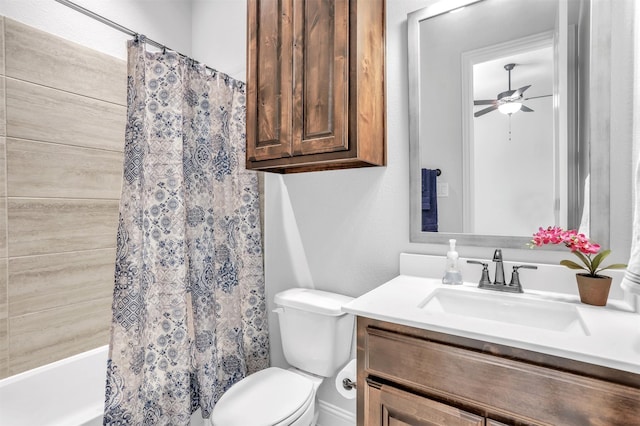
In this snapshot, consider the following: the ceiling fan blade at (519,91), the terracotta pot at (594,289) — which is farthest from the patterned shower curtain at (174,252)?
the terracotta pot at (594,289)

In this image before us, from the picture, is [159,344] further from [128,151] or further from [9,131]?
[9,131]

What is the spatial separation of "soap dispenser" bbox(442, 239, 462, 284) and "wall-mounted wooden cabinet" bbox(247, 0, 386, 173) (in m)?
0.50

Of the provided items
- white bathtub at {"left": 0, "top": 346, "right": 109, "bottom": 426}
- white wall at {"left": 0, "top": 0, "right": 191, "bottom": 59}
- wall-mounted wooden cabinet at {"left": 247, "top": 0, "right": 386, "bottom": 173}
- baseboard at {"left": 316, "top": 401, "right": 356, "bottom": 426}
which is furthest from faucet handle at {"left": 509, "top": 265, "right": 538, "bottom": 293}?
white wall at {"left": 0, "top": 0, "right": 191, "bottom": 59}

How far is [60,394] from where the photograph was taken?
65.9 inches

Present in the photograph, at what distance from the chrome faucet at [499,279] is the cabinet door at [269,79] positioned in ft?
3.02

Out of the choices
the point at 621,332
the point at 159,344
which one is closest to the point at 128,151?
the point at 159,344

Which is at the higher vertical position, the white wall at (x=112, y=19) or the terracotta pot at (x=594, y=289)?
the white wall at (x=112, y=19)

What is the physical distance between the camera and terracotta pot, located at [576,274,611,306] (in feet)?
3.17

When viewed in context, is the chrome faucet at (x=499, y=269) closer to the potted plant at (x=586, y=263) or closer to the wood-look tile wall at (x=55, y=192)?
the potted plant at (x=586, y=263)

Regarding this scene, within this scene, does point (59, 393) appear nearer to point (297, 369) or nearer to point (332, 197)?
point (297, 369)

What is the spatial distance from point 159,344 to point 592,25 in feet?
6.78

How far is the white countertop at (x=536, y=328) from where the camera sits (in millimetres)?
672

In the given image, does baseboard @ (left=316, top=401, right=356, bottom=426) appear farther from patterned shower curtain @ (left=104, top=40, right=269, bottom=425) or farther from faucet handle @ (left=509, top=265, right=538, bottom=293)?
faucet handle @ (left=509, top=265, right=538, bottom=293)

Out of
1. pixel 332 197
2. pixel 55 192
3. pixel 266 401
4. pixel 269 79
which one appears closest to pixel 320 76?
pixel 269 79
